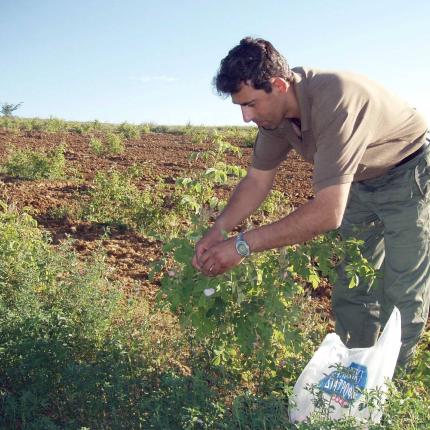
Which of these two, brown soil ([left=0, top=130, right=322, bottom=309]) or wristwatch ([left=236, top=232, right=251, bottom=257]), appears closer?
wristwatch ([left=236, top=232, right=251, bottom=257])

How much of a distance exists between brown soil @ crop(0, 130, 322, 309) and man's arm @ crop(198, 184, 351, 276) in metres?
0.84

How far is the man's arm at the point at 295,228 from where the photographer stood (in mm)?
2229

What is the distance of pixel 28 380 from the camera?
2.82m

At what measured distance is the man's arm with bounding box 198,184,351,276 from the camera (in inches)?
87.7

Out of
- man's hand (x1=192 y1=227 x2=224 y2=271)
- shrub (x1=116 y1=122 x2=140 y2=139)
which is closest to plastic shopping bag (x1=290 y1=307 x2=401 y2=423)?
man's hand (x1=192 y1=227 x2=224 y2=271)

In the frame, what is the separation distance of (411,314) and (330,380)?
0.61m

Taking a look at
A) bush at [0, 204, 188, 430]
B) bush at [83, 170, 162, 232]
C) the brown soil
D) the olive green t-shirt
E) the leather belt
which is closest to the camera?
the olive green t-shirt

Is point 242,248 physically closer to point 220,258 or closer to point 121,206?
point 220,258

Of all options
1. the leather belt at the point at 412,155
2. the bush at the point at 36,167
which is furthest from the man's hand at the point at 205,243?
the bush at the point at 36,167

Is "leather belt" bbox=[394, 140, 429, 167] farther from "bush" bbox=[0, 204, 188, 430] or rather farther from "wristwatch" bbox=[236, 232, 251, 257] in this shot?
"bush" bbox=[0, 204, 188, 430]

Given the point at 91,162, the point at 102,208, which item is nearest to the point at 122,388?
the point at 102,208

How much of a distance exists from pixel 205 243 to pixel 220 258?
0.18 metres

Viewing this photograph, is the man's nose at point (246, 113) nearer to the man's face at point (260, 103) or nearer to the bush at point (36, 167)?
the man's face at point (260, 103)

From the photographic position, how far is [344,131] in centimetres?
223
